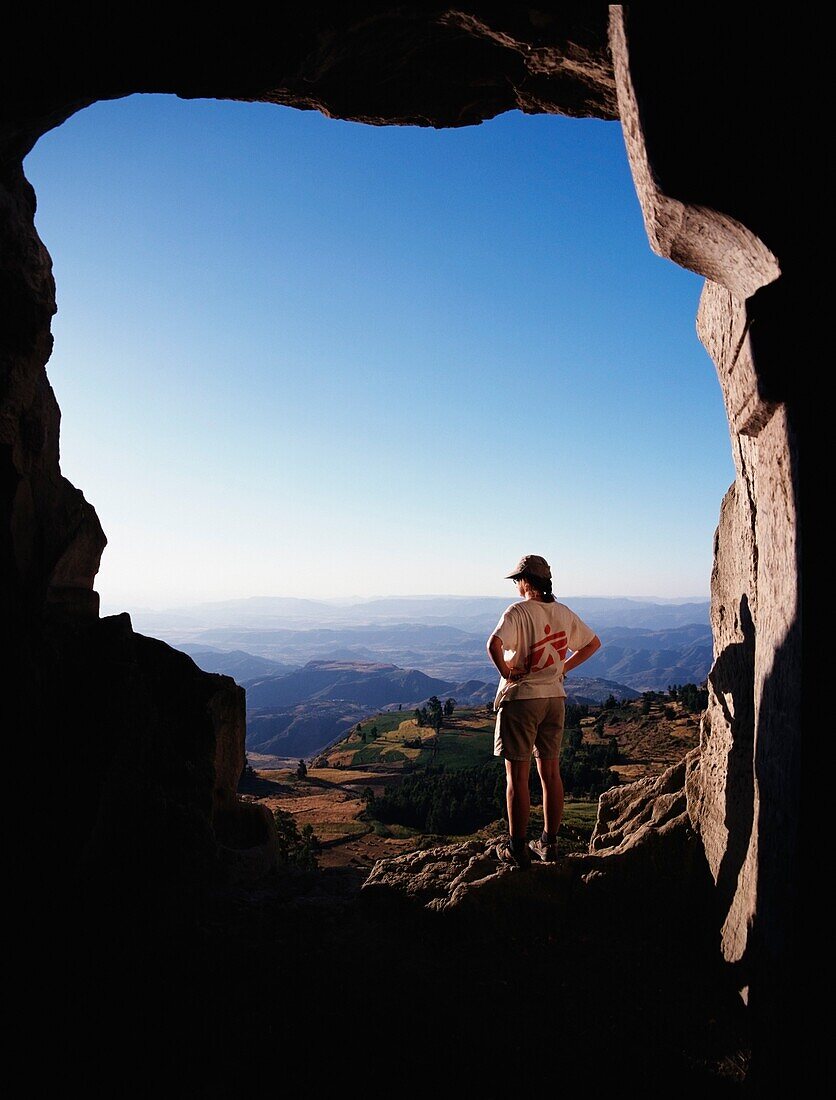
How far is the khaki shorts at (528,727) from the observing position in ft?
23.1

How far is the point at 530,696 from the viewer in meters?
7.04

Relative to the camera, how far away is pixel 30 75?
582 cm

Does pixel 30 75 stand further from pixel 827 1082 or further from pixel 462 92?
pixel 827 1082

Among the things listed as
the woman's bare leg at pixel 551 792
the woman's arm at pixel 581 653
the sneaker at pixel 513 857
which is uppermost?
the woman's arm at pixel 581 653

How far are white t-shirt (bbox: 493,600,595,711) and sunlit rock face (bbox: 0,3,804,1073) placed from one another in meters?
1.68

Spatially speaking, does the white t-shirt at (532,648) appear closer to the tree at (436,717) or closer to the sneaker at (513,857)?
the sneaker at (513,857)

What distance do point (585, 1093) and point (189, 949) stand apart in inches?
152

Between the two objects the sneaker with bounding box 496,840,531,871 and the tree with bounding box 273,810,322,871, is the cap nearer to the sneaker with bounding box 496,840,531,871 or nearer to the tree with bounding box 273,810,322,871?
the sneaker with bounding box 496,840,531,871

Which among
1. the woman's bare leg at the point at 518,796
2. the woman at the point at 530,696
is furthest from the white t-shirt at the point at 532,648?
the woman's bare leg at the point at 518,796

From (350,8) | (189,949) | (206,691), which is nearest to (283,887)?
(189,949)

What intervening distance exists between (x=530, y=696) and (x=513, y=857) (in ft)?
6.05

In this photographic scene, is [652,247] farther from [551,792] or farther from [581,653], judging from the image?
[551,792]

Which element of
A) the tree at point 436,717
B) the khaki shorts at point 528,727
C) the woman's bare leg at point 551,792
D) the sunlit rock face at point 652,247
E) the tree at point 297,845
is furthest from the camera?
the tree at point 436,717

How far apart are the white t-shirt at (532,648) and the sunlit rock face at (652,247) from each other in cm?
168
